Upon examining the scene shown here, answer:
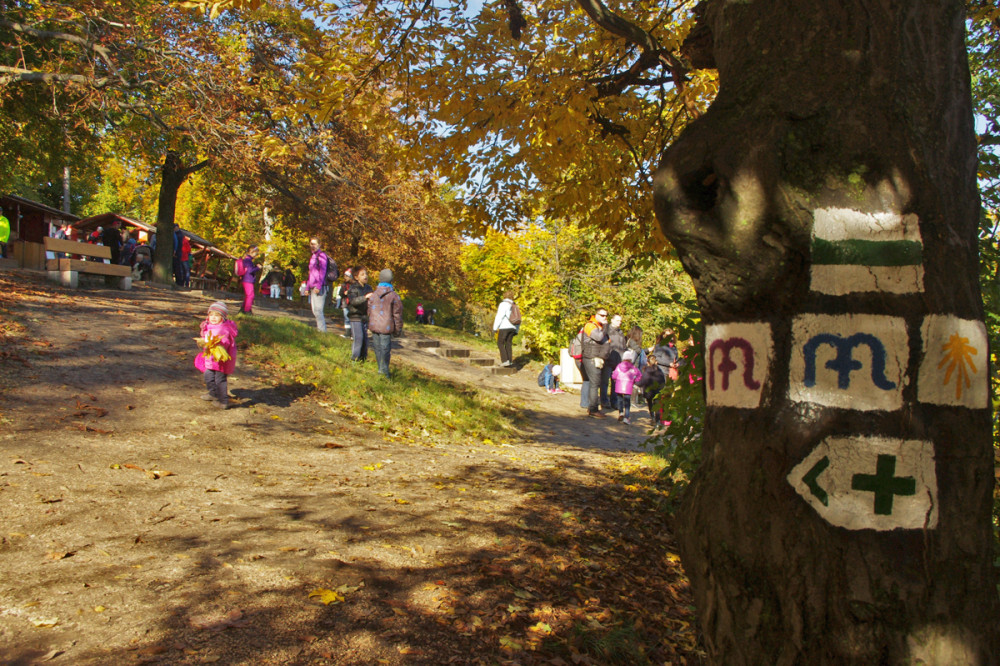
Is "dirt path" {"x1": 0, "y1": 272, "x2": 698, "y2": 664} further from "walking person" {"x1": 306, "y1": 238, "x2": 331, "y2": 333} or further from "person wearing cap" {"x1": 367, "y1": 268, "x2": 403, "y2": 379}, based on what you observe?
"walking person" {"x1": 306, "y1": 238, "x2": 331, "y2": 333}

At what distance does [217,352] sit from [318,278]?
6518mm

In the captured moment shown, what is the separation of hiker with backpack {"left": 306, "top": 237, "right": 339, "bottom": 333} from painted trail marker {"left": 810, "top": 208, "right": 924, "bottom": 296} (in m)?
12.5

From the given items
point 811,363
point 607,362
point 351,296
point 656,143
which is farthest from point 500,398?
point 811,363

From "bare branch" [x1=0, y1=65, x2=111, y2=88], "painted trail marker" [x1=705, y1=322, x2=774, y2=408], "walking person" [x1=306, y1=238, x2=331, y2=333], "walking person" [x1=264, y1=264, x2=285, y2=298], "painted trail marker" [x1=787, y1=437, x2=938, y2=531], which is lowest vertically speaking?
"painted trail marker" [x1=787, y1=437, x2=938, y2=531]

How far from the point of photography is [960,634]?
2.22 m

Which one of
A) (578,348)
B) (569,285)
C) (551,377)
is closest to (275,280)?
(569,285)

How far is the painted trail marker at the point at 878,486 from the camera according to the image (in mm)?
2275

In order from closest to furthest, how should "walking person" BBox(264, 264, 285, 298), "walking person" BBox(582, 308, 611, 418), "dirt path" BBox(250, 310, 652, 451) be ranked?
"dirt path" BBox(250, 310, 652, 451)
"walking person" BBox(582, 308, 611, 418)
"walking person" BBox(264, 264, 285, 298)

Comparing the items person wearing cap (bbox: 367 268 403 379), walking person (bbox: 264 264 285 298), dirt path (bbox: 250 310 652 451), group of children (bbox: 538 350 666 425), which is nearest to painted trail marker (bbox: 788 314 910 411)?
dirt path (bbox: 250 310 652 451)

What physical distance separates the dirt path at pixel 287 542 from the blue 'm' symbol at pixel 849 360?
193 centimetres

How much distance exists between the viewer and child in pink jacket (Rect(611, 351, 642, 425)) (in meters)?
13.1

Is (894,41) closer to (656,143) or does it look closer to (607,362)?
(656,143)

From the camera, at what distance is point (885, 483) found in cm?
227

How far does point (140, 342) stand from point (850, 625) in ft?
34.9
